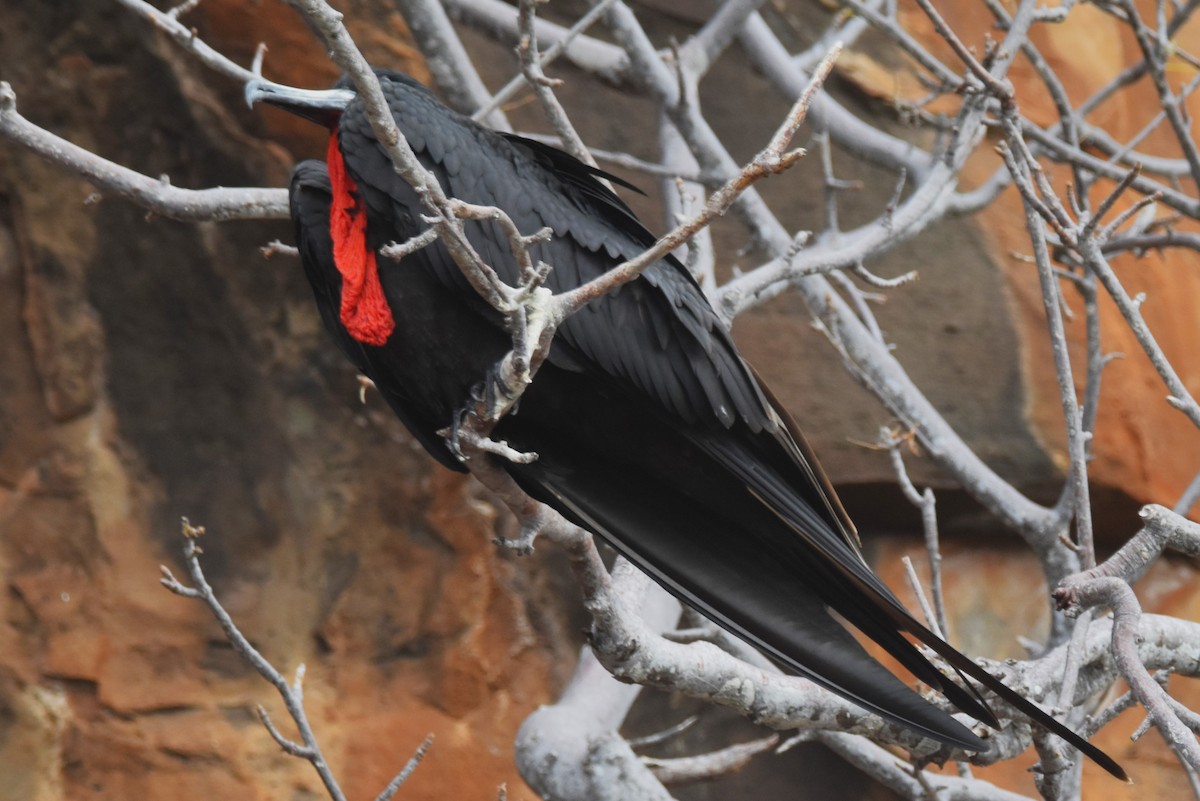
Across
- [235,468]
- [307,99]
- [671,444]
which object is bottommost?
[235,468]

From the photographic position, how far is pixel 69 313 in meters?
3.33

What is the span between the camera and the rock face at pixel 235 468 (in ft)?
10.7

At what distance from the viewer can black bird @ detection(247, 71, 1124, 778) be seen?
5.49 feet

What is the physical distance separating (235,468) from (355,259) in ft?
6.18

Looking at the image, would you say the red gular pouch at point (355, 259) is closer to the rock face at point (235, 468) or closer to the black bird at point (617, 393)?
the black bird at point (617, 393)

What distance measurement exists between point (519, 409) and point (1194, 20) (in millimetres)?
3786

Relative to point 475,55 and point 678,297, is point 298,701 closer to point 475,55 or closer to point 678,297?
point 678,297

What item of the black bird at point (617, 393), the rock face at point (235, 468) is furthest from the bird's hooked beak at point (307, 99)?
the rock face at point (235, 468)

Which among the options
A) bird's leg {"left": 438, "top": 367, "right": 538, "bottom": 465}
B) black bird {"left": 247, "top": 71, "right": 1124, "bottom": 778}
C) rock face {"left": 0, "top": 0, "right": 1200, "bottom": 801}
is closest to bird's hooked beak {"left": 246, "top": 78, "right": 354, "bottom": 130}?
black bird {"left": 247, "top": 71, "right": 1124, "bottom": 778}

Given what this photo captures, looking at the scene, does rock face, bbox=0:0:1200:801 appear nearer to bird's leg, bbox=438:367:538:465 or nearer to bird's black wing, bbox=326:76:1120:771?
bird's black wing, bbox=326:76:1120:771

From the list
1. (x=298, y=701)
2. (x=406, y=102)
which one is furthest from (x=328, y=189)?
(x=298, y=701)

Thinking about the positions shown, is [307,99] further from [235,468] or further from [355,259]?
[235,468]

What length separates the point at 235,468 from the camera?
3.45 m

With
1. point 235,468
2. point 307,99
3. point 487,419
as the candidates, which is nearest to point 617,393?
point 487,419
